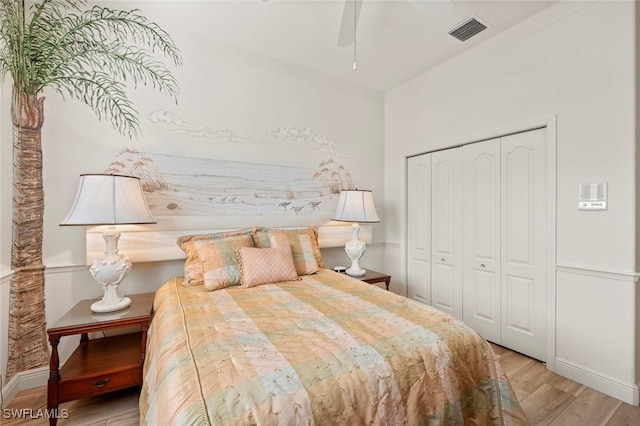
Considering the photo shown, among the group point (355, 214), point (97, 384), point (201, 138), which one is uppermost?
point (201, 138)

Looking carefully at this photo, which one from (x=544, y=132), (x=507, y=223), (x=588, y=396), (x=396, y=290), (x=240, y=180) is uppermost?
(x=544, y=132)

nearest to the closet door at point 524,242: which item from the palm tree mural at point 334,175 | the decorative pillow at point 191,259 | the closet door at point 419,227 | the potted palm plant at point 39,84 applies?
the closet door at point 419,227

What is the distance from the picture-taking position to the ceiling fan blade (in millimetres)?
1945

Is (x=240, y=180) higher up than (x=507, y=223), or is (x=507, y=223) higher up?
(x=240, y=180)

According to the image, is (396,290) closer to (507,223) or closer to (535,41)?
(507,223)

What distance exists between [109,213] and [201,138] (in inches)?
43.8

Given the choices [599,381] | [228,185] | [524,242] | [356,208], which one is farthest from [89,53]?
[599,381]

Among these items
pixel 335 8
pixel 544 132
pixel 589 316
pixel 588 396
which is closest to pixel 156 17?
pixel 335 8

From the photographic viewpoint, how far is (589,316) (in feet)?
6.71

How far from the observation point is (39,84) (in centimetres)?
199

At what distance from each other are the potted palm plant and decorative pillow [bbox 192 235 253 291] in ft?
3.61

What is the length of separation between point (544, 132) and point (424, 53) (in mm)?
1341

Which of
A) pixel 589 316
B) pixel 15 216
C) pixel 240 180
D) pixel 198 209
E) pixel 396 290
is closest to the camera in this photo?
pixel 15 216

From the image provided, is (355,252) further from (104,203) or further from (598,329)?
(104,203)
